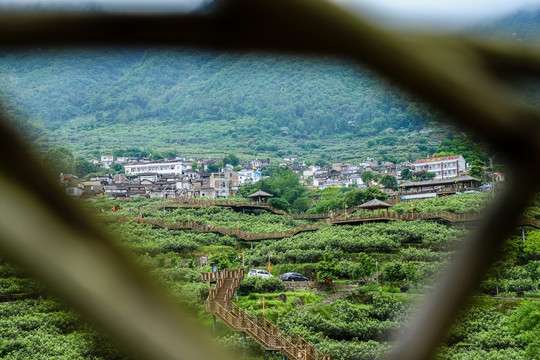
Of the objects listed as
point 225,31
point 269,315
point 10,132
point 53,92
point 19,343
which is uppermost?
point 53,92

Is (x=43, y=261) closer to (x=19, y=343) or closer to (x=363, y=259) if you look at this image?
(x=19, y=343)

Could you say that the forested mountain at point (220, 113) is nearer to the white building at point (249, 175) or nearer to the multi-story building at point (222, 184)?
the white building at point (249, 175)

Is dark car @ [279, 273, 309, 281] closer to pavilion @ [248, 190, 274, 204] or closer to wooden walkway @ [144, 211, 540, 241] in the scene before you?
wooden walkway @ [144, 211, 540, 241]

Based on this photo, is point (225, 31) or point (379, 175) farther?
point (379, 175)

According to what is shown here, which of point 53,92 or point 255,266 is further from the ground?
point 53,92

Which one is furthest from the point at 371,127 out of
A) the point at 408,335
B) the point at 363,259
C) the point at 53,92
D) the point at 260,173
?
the point at 408,335

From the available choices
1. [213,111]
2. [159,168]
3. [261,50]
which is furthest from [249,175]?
[261,50]

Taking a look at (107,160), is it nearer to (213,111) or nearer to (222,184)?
(222,184)
